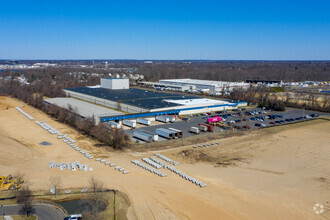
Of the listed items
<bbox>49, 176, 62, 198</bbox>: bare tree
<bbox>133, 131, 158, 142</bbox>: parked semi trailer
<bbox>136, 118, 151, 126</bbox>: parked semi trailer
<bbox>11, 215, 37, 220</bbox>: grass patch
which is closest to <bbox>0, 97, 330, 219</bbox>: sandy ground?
<bbox>49, 176, 62, 198</bbox>: bare tree

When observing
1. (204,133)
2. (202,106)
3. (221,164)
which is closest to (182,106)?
(202,106)

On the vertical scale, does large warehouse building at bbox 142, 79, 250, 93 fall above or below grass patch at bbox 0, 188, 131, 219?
above

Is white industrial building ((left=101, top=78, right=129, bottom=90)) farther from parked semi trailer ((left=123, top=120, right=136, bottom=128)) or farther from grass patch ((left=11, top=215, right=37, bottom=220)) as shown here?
grass patch ((left=11, top=215, right=37, bottom=220))

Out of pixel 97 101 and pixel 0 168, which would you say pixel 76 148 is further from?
pixel 97 101

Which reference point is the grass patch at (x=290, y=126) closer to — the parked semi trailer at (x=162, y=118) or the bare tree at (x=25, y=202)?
the parked semi trailer at (x=162, y=118)

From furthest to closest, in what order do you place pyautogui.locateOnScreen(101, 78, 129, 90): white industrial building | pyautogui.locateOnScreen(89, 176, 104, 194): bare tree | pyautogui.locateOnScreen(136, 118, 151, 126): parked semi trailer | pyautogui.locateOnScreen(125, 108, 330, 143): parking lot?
pyautogui.locateOnScreen(101, 78, 129, 90): white industrial building, pyautogui.locateOnScreen(136, 118, 151, 126): parked semi trailer, pyautogui.locateOnScreen(125, 108, 330, 143): parking lot, pyautogui.locateOnScreen(89, 176, 104, 194): bare tree

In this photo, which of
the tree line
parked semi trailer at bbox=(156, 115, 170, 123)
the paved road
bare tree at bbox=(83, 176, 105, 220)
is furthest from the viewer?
the tree line
